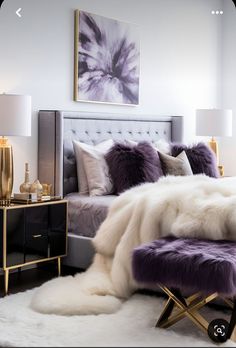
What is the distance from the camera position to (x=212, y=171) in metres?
4.92

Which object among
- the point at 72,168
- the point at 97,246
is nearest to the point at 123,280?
the point at 97,246

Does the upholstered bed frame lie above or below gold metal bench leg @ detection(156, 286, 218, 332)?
above

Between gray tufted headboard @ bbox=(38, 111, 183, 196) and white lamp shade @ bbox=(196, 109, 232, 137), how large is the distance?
112 cm

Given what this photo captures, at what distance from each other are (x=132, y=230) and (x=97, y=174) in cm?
105

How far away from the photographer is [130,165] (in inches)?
168

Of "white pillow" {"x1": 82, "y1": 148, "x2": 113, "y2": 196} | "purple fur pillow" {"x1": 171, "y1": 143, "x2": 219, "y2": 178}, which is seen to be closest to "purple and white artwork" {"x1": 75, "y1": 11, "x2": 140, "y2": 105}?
"white pillow" {"x1": 82, "y1": 148, "x2": 113, "y2": 196}

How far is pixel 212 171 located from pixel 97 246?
172 cm

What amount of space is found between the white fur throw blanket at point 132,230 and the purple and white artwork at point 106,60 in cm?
144

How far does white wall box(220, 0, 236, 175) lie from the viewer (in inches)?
258

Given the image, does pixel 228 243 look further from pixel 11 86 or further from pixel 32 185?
pixel 11 86

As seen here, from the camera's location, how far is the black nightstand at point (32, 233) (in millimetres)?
3529

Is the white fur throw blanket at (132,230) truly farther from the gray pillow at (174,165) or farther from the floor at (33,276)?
the gray pillow at (174,165)

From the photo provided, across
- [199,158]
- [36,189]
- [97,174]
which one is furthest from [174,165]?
[36,189]

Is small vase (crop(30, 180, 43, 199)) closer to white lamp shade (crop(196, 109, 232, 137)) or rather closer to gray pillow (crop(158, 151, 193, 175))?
gray pillow (crop(158, 151, 193, 175))
